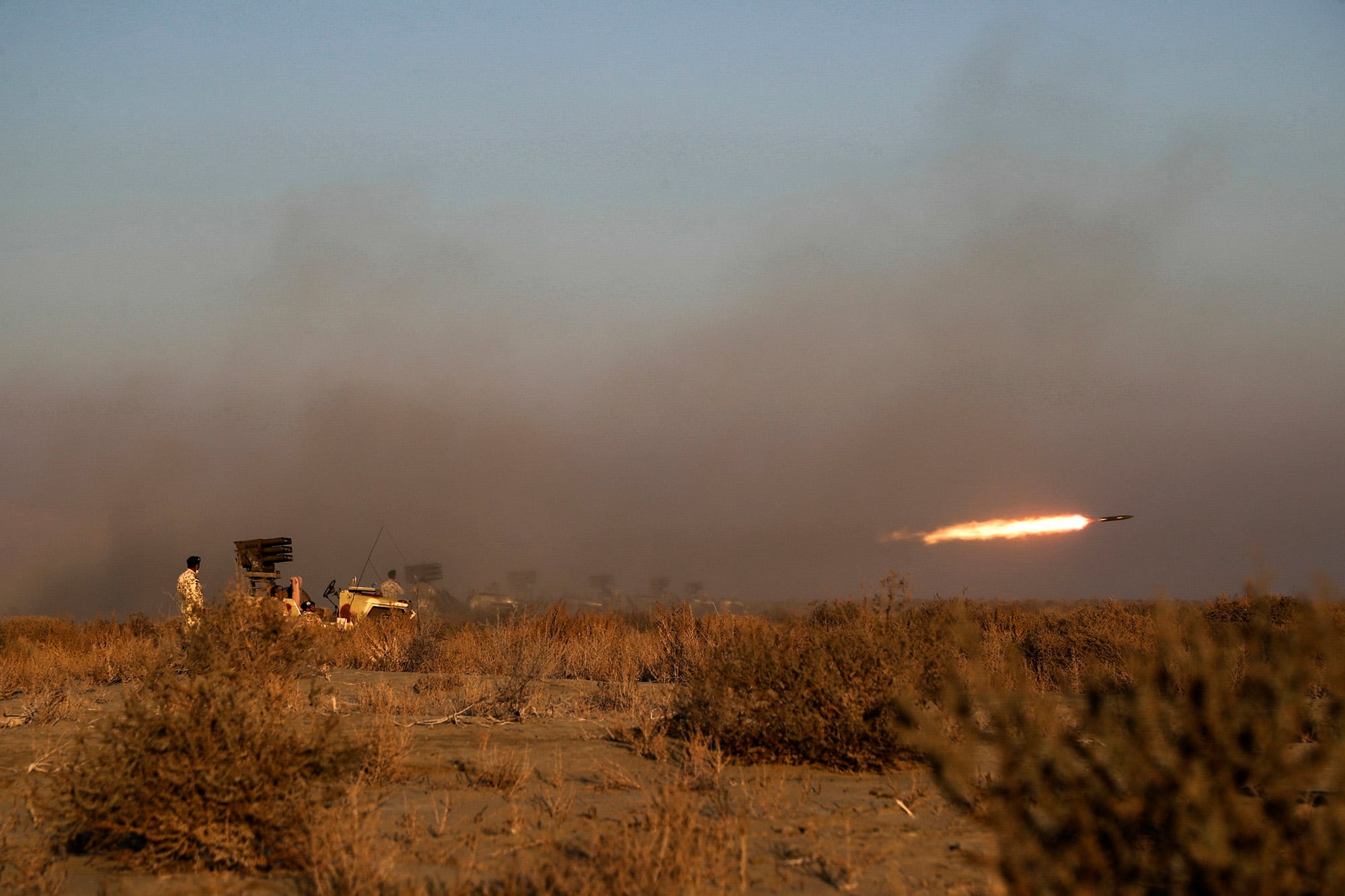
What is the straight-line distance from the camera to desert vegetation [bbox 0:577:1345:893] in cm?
344

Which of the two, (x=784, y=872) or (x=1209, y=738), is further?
(x=784, y=872)

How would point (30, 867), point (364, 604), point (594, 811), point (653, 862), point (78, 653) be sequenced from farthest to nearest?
1. point (364, 604)
2. point (78, 653)
3. point (594, 811)
4. point (30, 867)
5. point (653, 862)

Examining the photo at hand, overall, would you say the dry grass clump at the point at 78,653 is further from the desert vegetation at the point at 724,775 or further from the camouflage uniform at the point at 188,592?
the desert vegetation at the point at 724,775

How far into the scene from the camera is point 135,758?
564 cm

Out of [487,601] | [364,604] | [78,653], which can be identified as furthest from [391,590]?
[487,601]

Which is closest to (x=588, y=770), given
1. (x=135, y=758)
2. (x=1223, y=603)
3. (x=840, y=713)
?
(x=840, y=713)

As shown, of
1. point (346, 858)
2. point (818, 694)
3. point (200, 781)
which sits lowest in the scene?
point (346, 858)

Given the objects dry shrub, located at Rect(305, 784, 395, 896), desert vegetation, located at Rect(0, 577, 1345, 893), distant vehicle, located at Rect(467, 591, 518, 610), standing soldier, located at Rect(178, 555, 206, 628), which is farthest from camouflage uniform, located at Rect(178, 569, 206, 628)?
distant vehicle, located at Rect(467, 591, 518, 610)

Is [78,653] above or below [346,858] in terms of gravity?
below

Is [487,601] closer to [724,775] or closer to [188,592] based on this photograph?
[188,592]

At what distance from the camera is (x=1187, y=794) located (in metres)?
3.29

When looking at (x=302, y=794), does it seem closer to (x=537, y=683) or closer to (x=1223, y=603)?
(x=537, y=683)

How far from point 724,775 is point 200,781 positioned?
12.5 feet

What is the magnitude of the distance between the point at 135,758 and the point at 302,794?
3.39 feet
